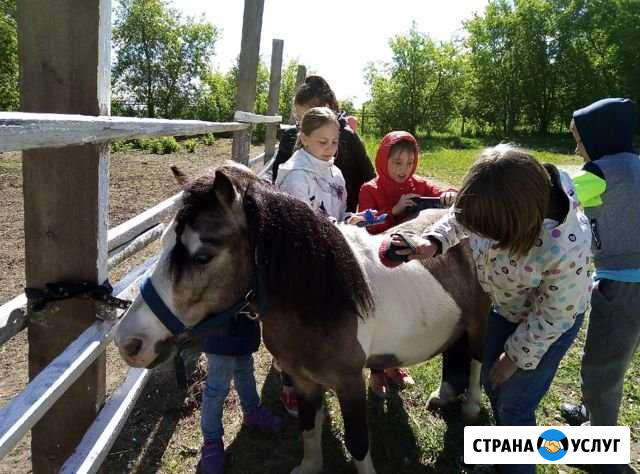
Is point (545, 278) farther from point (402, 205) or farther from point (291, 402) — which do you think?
point (291, 402)

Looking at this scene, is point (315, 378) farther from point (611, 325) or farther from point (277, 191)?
point (611, 325)

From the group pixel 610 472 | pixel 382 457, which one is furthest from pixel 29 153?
pixel 610 472

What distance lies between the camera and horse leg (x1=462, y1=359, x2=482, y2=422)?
331cm

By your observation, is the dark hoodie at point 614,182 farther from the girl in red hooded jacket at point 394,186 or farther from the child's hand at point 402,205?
the child's hand at point 402,205

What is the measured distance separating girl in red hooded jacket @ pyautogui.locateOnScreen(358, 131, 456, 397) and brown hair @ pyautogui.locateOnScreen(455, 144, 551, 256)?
1270mm

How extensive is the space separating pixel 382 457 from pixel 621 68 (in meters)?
35.5

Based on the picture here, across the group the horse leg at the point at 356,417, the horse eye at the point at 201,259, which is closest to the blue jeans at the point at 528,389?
the horse leg at the point at 356,417

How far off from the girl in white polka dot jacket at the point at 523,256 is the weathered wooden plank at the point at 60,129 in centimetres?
117

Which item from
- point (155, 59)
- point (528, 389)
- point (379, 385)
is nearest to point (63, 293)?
point (528, 389)

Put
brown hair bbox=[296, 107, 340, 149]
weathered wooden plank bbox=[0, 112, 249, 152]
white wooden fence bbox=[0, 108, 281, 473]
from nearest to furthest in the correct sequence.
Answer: weathered wooden plank bbox=[0, 112, 249, 152] < white wooden fence bbox=[0, 108, 281, 473] < brown hair bbox=[296, 107, 340, 149]

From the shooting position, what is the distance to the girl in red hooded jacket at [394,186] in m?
3.19

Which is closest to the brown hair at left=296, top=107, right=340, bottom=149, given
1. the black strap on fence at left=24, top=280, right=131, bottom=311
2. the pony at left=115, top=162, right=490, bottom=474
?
the pony at left=115, top=162, right=490, bottom=474

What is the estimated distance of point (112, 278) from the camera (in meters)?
4.79

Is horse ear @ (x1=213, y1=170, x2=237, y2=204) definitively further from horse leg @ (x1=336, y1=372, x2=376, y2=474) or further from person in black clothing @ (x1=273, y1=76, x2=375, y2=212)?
person in black clothing @ (x1=273, y1=76, x2=375, y2=212)
